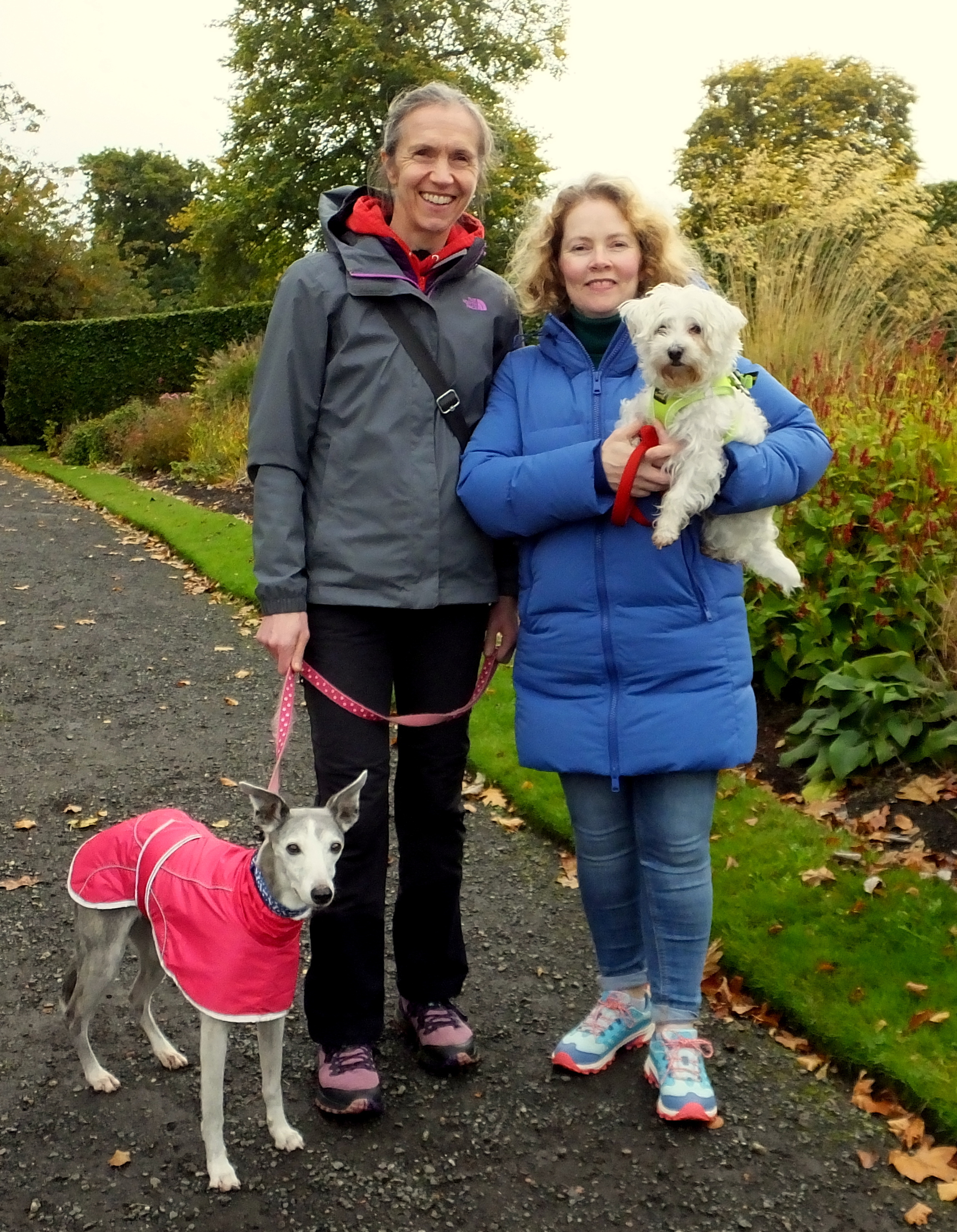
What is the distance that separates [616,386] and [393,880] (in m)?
2.49

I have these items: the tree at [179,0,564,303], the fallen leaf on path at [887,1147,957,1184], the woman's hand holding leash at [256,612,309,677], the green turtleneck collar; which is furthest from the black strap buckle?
the tree at [179,0,564,303]

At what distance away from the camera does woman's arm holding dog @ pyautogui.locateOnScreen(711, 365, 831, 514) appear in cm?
279

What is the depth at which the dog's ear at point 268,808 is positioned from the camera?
2.61 m

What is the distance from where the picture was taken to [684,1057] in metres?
3.03

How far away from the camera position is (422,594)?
2891mm

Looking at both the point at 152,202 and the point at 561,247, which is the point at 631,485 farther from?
the point at 152,202

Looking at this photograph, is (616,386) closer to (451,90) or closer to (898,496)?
(451,90)

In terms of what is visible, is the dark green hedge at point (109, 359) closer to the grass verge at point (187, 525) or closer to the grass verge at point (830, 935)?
the grass verge at point (187, 525)

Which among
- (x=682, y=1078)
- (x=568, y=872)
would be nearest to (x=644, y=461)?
(x=682, y=1078)

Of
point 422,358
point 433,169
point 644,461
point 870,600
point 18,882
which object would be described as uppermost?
point 433,169

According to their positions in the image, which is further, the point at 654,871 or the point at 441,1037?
the point at 441,1037

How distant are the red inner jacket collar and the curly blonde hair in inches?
6.7

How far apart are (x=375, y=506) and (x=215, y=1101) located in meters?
1.56

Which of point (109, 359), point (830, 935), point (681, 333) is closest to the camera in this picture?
point (681, 333)
